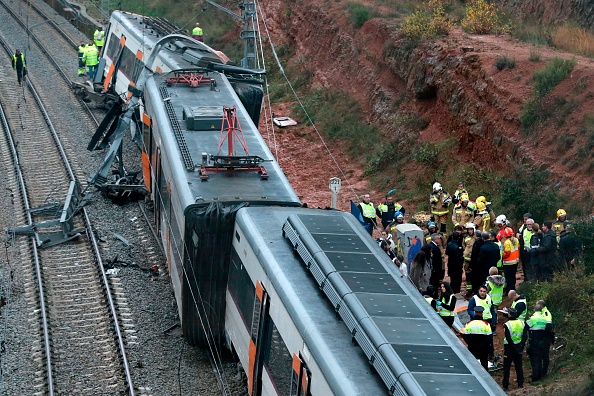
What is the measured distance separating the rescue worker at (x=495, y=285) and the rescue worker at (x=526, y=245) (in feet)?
5.18

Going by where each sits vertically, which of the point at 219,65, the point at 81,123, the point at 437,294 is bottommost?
the point at 81,123

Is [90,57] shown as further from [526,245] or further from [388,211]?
[526,245]

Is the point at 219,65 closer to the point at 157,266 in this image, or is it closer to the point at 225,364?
the point at 157,266

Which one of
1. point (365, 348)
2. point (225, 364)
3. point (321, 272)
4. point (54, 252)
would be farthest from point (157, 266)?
point (365, 348)

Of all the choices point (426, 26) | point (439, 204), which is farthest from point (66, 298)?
point (426, 26)

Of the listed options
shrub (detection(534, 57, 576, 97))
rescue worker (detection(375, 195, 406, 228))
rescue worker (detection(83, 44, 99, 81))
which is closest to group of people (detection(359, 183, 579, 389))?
rescue worker (detection(375, 195, 406, 228))

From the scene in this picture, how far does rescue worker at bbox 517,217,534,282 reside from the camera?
52.5 feet

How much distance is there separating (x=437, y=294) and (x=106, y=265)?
6466 mm

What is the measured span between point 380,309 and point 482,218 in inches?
302

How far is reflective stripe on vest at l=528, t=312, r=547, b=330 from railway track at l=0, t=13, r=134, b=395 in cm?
551

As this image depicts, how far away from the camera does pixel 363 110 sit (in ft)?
90.9

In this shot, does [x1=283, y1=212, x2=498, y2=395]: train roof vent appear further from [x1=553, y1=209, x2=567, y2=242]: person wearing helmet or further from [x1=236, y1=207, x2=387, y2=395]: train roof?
[x1=553, y1=209, x2=567, y2=242]: person wearing helmet

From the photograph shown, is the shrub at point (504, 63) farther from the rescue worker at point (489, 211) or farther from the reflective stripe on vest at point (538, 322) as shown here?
the reflective stripe on vest at point (538, 322)

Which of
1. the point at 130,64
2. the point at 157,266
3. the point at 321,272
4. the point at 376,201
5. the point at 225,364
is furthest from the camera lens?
the point at 130,64
